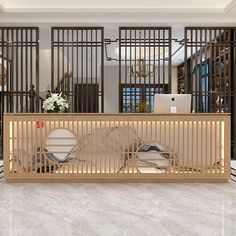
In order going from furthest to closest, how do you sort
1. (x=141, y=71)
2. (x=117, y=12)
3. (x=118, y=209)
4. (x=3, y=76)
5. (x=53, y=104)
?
(x=141, y=71)
(x=3, y=76)
(x=117, y=12)
(x=53, y=104)
(x=118, y=209)

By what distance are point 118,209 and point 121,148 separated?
1.45 meters

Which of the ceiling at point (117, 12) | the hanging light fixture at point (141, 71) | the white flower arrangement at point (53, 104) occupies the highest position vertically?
the ceiling at point (117, 12)

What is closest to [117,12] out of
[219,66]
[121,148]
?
[219,66]

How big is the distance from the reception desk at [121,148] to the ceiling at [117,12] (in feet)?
9.27

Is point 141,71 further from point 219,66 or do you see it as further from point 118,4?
point 118,4

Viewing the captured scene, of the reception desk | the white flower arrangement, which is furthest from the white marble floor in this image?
the white flower arrangement

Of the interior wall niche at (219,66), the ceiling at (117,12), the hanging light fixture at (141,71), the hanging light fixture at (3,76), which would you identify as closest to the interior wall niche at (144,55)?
the hanging light fixture at (141,71)

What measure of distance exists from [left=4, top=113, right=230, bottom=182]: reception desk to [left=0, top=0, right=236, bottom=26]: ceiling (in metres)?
2.83

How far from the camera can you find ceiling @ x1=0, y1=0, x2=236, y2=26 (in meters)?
6.78

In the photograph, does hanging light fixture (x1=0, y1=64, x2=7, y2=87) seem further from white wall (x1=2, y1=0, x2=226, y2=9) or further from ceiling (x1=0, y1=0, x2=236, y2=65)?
white wall (x1=2, y1=0, x2=226, y2=9)

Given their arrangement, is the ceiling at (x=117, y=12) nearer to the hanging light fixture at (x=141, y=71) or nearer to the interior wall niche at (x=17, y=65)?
Answer: the interior wall niche at (x=17, y=65)

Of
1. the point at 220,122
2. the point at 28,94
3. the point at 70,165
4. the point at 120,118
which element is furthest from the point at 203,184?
the point at 28,94

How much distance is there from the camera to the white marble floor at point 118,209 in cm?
274

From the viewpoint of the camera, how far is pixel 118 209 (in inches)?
132
